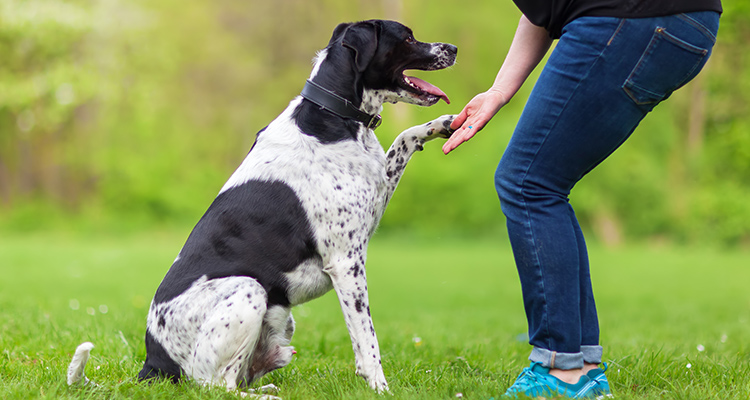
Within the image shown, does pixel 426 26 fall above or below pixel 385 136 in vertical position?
above

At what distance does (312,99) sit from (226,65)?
19.1m

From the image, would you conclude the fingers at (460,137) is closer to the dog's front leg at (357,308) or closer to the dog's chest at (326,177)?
the dog's chest at (326,177)

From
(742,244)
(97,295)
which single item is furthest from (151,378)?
(742,244)

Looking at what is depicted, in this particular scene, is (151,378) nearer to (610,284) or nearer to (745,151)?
(610,284)

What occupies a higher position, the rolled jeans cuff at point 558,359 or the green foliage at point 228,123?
the rolled jeans cuff at point 558,359

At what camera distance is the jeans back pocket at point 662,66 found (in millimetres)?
2133

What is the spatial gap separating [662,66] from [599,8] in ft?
0.93

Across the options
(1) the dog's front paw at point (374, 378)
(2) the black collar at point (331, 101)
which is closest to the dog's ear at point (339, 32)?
(2) the black collar at point (331, 101)

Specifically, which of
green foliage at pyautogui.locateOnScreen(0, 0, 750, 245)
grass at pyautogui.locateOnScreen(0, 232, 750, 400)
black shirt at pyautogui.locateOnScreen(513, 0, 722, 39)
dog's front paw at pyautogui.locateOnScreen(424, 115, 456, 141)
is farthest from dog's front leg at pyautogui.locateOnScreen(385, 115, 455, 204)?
green foliage at pyautogui.locateOnScreen(0, 0, 750, 245)

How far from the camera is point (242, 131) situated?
69.7 feet

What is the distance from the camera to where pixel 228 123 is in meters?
21.3

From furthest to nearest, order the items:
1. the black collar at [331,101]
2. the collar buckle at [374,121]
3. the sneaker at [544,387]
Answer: the collar buckle at [374,121] < the black collar at [331,101] < the sneaker at [544,387]

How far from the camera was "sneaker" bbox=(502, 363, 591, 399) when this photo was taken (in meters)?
2.32

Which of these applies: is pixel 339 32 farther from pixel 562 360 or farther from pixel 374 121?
pixel 562 360
